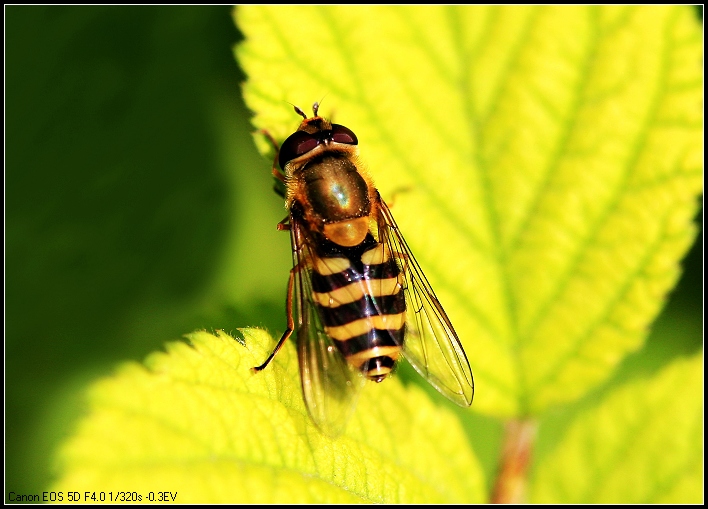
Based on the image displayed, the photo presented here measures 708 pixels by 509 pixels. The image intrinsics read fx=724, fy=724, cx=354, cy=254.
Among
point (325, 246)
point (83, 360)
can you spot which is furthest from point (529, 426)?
point (83, 360)

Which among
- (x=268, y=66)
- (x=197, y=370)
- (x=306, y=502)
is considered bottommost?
(x=306, y=502)

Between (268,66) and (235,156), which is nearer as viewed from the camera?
(268,66)

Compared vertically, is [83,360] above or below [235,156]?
below

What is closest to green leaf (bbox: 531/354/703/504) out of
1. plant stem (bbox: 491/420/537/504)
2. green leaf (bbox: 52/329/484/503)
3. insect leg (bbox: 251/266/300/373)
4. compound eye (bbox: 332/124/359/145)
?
plant stem (bbox: 491/420/537/504)

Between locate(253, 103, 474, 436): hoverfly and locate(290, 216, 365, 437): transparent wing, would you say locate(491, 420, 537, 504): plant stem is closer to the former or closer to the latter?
locate(253, 103, 474, 436): hoverfly

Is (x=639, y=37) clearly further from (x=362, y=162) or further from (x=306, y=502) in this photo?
(x=306, y=502)

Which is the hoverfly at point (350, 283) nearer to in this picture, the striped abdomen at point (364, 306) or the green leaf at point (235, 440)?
the striped abdomen at point (364, 306)
